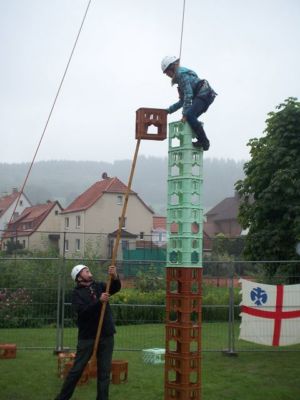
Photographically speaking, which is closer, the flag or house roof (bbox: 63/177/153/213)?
the flag

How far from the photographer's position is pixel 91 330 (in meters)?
7.41

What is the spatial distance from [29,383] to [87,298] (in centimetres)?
250

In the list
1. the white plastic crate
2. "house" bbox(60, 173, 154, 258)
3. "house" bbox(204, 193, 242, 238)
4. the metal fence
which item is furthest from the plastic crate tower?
"house" bbox(204, 193, 242, 238)

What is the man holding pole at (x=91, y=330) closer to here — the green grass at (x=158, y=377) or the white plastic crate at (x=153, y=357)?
the green grass at (x=158, y=377)

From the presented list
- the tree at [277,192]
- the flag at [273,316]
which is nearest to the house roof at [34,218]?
the tree at [277,192]

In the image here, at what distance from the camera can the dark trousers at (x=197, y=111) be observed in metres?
7.06

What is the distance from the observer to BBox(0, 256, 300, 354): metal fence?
12.3m

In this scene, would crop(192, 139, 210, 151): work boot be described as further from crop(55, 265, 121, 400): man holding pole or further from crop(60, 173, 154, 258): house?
crop(60, 173, 154, 258): house

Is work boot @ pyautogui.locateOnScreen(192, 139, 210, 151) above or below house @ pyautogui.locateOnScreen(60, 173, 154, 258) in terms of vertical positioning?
below

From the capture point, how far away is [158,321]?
1341cm

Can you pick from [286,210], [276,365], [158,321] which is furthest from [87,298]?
[286,210]

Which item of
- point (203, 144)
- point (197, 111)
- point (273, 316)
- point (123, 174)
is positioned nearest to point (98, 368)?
point (203, 144)

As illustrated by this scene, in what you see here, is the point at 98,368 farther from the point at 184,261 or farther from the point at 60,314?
the point at 60,314

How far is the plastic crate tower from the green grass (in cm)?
153
